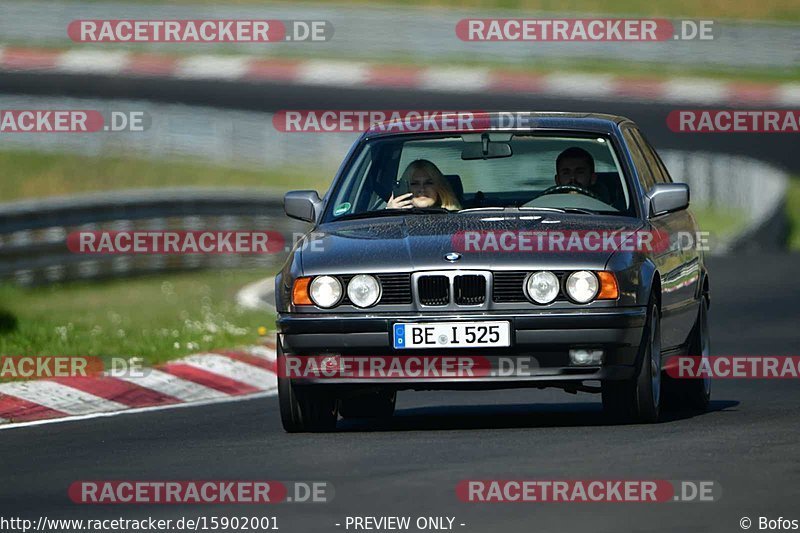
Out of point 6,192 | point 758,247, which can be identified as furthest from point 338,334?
point 6,192

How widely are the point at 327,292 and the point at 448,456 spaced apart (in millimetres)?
1230

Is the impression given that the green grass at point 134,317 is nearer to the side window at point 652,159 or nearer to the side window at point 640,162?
the side window at point 652,159

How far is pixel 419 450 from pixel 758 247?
603 inches

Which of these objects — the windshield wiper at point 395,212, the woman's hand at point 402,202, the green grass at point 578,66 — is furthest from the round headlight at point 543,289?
the green grass at point 578,66

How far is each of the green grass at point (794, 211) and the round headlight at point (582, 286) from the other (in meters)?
15.2

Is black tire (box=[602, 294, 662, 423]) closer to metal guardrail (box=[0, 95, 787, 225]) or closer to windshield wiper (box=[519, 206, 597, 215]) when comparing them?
windshield wiper (box=[519, 206, 597, 215])

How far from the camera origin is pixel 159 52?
1438 inches

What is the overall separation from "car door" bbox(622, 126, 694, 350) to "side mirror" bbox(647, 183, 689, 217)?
3.0 inches

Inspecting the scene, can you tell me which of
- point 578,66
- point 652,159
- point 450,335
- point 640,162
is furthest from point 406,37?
point 450,335

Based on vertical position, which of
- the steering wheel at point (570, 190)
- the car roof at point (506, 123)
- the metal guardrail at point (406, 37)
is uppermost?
the metal guardrail at point (406, 37)

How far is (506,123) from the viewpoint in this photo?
10.5 meters

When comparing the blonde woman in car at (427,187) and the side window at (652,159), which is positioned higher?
the side window at (652,159)

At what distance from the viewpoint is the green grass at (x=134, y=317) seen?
1356 cm

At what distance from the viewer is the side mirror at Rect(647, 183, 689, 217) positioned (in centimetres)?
1008
